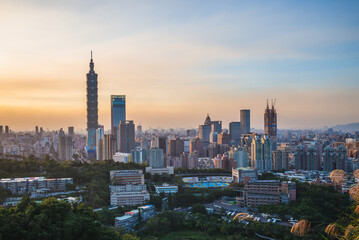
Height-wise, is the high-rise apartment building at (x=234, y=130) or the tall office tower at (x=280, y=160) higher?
the high-rise apartment building at (x=234, y=130)

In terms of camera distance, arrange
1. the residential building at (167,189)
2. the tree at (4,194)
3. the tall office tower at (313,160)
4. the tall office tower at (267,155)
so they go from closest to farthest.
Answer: the tree at (4,194) < the residential building at (167,189) < the tall office tower at (313,160) < the tall office tower at (267,155)

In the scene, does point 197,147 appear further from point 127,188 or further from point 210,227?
point 210,227

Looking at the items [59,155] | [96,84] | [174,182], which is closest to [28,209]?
[174,182]

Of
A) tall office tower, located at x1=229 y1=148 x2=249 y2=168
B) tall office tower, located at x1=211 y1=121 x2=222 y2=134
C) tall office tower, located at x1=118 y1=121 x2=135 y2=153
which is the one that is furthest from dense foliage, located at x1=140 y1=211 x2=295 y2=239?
tall office tower, located at x1=211 y1=121 x2=222 y2=134

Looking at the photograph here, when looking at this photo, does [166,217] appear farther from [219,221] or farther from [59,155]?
[59,155]

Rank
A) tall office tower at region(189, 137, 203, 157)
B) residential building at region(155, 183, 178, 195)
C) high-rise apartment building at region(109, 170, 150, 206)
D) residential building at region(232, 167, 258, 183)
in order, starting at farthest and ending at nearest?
tall office tower at region(189, 137, 203, 157)
residential building at region(232, 167, 258, 183)
residential building at region(155, 183, 178, 195)
high-rise apartment building at region(109, 170, 150, 206)

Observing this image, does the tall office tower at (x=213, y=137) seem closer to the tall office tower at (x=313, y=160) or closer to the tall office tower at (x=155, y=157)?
the tall office tower at (x=313, y=160)

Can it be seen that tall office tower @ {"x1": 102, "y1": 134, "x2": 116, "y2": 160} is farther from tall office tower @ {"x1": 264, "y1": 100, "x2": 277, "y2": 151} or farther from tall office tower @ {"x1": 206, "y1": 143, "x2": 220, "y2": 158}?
tall office tower @ {"x1": 264, "y1": 100, "x2": 277, "y2": 151}

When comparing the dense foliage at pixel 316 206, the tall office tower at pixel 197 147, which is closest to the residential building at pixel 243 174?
the dense foliage at pixel 316 206
